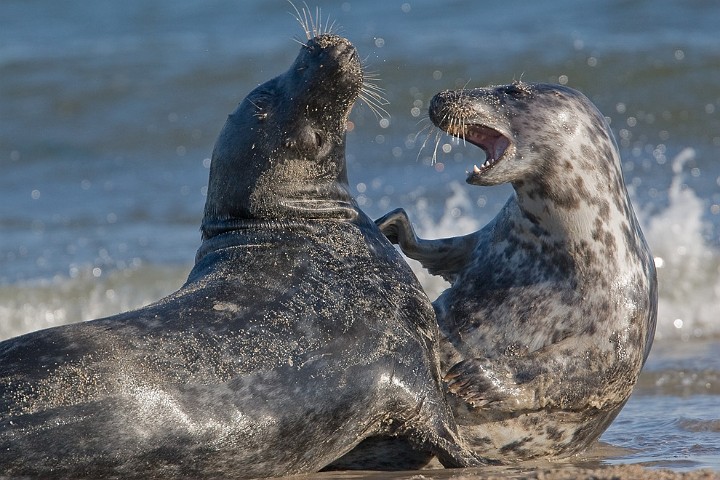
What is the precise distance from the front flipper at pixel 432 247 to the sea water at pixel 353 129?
1269mm

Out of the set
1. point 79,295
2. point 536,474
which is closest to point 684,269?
point 79,295

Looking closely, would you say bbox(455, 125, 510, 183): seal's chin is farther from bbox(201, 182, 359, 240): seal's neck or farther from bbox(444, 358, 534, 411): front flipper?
bbox(444, 358, 534, 411): front flipper

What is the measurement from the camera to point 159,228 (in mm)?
13516

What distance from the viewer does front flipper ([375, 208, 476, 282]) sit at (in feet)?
23.8

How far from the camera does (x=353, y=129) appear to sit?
13.0 m

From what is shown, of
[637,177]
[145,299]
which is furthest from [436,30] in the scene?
[145,299]

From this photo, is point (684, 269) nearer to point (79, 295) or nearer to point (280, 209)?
point (79, 295)

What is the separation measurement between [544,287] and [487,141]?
36.0 inches

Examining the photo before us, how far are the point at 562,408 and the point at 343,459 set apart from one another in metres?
1.05

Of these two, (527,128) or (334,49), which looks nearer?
(334,49)

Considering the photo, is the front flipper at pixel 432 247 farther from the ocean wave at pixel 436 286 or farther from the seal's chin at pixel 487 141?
the ocean wave at pixel 436 286

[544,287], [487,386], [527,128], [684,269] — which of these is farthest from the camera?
[684,269]

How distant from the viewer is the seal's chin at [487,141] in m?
6.73

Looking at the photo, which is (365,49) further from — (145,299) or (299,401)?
(299,401)
